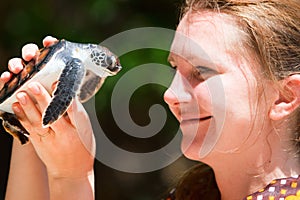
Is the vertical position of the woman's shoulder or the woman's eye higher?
the woman's eye

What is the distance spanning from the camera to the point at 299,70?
47.4 inches

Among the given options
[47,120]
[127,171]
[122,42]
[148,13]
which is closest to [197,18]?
[47,120]

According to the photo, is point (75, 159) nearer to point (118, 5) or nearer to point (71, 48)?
point (71, 48)

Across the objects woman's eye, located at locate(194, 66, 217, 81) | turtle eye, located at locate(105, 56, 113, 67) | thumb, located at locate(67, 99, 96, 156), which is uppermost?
turtle eye, located at locate(105, 56, 113, 67)

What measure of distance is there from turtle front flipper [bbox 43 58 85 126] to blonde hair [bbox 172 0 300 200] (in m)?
0.23

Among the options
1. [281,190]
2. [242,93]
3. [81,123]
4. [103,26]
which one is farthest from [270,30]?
[103,26]

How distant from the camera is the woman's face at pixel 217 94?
46.8 inches

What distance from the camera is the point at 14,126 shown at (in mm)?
1265

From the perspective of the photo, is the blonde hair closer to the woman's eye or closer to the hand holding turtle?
the woman's eye

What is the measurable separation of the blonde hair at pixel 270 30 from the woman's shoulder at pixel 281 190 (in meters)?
0.07

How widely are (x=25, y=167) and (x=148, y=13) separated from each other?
3.23 feet

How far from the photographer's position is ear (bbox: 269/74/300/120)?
1.19 m

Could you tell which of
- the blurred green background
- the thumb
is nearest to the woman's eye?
the thumb

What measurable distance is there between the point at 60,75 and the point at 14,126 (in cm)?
14
